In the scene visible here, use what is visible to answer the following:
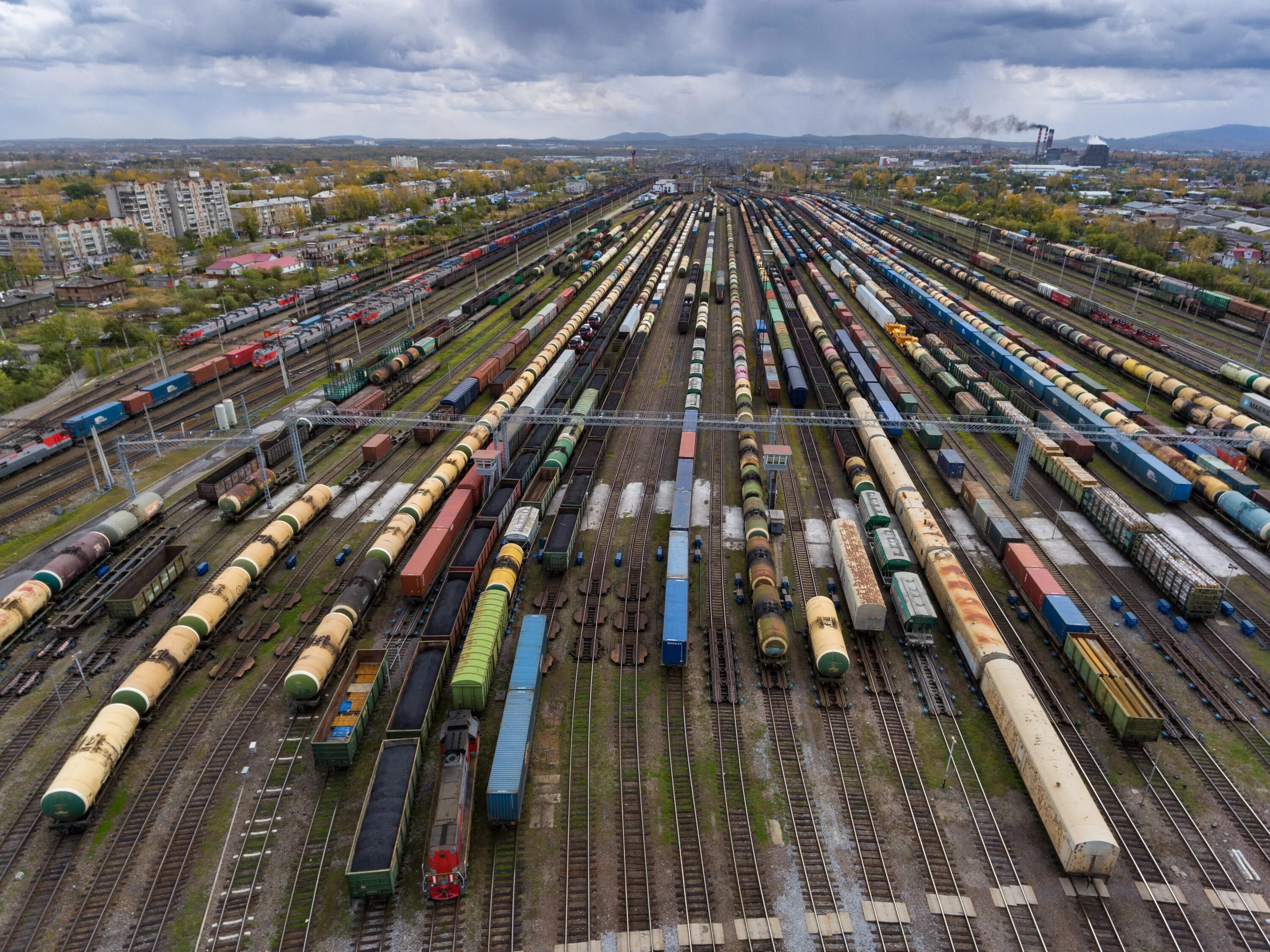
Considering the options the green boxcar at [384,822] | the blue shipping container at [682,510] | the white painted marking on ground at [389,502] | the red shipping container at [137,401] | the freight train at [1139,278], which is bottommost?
the white painted marking on ground at [389,502]

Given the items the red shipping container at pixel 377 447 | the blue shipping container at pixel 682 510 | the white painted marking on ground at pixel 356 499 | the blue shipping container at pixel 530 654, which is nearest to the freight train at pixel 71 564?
the white painted marking on ground at pixel 356 499

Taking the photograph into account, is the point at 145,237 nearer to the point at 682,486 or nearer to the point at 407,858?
the point at 682,486

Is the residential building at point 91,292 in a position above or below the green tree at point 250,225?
below

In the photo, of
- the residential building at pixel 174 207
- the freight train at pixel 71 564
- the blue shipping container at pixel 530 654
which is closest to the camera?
the blue shipping container at pixel 530 654

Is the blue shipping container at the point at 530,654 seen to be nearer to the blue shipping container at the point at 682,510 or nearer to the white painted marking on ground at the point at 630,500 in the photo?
the blue shipping container at the point at 682,510

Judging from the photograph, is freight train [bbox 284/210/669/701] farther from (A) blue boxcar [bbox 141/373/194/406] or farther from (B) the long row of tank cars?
(A) blue boxcar [bbox 141/373/194/406]

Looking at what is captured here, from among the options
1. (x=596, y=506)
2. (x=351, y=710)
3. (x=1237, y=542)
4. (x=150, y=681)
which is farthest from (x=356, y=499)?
(x=1237, y=542)
